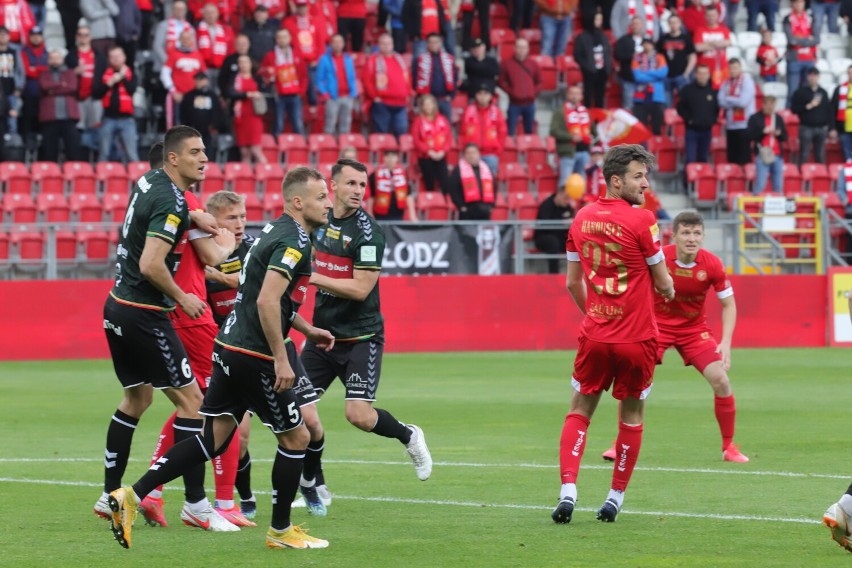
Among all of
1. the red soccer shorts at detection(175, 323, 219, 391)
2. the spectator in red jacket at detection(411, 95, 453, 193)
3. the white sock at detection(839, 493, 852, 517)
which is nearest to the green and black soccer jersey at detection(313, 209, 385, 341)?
the red soccer shorts at detection(175, 323, 219, 391)

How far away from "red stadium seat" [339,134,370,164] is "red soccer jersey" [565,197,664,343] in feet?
56.2

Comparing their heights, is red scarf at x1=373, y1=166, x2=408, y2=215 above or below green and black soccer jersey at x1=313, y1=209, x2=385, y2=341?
below

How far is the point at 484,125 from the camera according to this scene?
2564cm

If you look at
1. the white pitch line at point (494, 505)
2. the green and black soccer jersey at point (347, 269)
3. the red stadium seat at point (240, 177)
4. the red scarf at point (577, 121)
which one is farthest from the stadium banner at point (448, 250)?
the green and black soccer jersey at point (347, 269)

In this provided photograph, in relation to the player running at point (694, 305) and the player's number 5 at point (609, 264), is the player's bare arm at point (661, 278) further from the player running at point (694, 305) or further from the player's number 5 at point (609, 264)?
the player running at point (694, 305)

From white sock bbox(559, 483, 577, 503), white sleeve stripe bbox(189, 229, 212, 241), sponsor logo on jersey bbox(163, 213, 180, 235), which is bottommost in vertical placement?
white sock bbox(559, 483, 577, 503)

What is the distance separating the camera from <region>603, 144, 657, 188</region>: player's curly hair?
8.63 metres

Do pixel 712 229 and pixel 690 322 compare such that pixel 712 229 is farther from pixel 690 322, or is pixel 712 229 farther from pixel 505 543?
pixel 505 543

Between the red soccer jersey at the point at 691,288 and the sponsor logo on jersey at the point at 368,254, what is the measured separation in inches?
133

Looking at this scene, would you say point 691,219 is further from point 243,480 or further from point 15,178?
point 15,178

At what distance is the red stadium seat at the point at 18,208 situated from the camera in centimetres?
2316

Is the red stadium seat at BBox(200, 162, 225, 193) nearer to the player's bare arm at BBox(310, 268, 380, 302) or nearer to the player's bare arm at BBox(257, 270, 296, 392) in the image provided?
the player's bare arm at BBox(310, 268, 380, 302)

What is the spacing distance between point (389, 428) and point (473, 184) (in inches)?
582

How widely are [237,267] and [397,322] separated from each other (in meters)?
13.4
